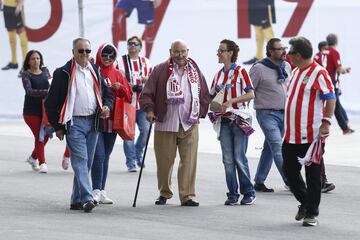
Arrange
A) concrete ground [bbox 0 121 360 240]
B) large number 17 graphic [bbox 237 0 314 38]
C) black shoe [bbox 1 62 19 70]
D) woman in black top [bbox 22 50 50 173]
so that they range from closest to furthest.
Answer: concrete ground [bbox 0 121 360 240], woman in black top [bbox 22 50 50 173], large number 17 graphic [bbox 237 0 314 38], black shoe [bbox 1 62 19 70]

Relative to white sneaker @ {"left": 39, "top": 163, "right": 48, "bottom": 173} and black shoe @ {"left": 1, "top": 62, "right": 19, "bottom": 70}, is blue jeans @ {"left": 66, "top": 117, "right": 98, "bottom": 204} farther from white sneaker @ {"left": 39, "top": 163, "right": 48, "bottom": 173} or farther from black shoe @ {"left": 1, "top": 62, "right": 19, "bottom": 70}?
black shoe @ {"left": 1, "top": 62, "right": 19, "bottom": 70}

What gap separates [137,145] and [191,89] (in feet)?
13.2

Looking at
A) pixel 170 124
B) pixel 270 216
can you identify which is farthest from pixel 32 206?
pixel 270 216

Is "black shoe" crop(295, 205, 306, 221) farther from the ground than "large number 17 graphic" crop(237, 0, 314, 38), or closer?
closer

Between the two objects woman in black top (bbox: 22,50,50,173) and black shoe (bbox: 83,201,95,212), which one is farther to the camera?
woman in black top (bbox: 22,50,50,173)

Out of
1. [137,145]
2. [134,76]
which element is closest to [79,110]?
[134,76]

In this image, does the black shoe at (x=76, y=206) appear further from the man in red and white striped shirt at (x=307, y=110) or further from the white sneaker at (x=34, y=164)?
the white sneaker at (x=34, y=164)

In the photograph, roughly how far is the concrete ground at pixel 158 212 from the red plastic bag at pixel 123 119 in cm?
72

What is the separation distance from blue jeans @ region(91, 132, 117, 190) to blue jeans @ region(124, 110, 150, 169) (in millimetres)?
3086

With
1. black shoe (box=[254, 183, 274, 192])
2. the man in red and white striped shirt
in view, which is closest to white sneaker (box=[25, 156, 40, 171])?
black shoe (box=[254, 183, 274, 192])

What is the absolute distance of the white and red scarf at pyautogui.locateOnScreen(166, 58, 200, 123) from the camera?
1284 cm

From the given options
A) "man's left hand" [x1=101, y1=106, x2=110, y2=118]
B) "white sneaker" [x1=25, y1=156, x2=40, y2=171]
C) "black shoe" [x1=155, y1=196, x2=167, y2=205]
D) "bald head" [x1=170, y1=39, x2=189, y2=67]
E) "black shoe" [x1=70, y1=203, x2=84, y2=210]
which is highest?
"bald head" [x1=170, y1=39, x2=189, y2=67]

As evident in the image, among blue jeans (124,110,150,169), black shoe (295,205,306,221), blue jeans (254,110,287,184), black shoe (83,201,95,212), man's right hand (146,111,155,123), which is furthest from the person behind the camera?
blue jeans (124,110,150,169)

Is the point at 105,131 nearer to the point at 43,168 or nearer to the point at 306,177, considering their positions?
the point at 306,177
